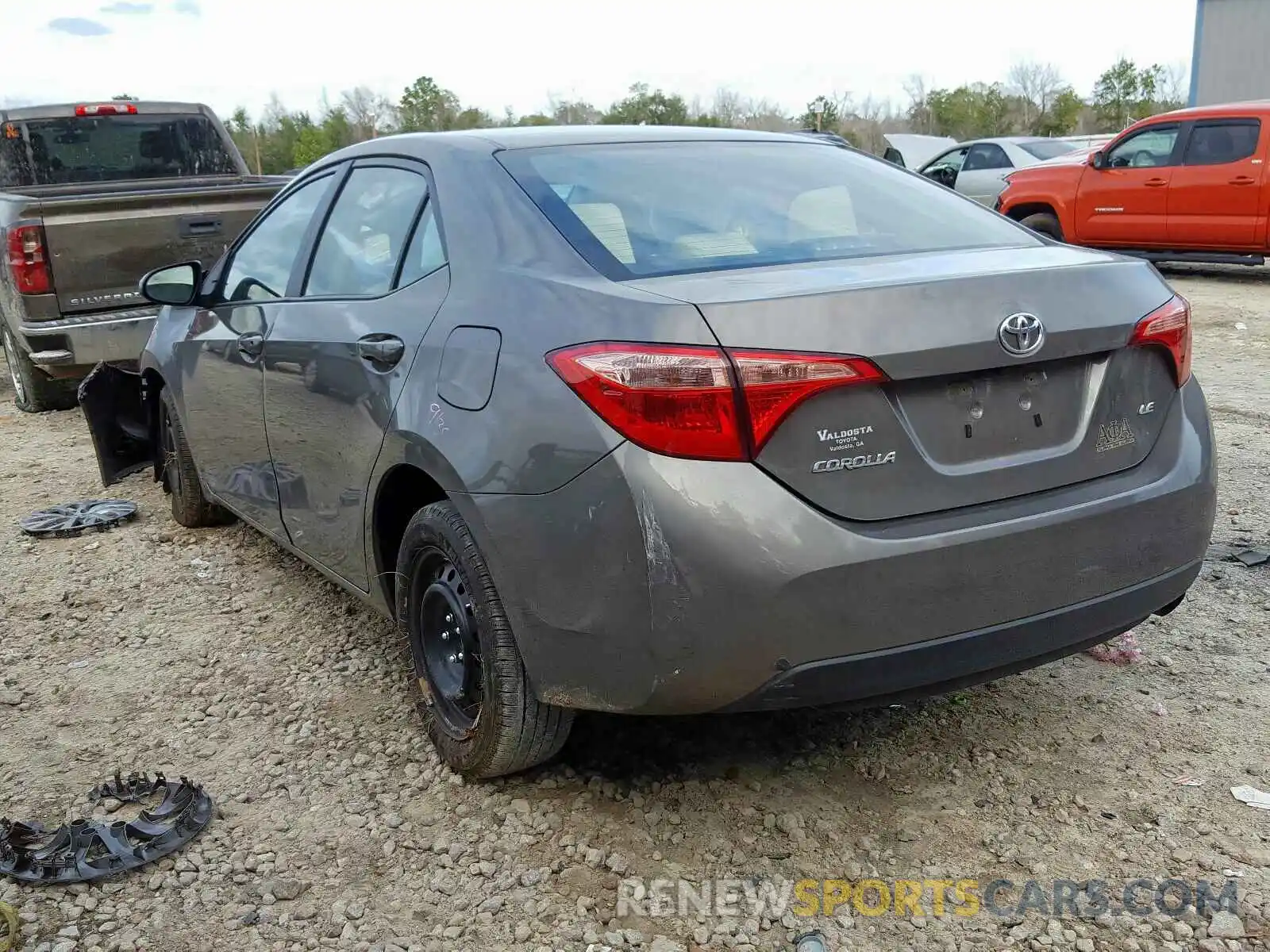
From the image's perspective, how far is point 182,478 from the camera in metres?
5.05

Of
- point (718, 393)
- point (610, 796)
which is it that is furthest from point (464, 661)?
point (718, 393)

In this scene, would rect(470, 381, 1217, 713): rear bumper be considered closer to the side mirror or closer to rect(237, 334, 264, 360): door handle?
rect(237, 334, 264, 360): door handle

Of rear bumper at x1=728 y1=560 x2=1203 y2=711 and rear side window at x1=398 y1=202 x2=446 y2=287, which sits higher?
rear side window at x1=398 y1=202 x2=446 y2=287

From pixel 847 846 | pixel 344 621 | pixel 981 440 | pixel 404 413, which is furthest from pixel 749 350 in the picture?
pixel 344 621

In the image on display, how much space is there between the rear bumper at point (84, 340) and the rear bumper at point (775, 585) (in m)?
5.34

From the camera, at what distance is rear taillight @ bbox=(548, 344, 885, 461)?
2.23m

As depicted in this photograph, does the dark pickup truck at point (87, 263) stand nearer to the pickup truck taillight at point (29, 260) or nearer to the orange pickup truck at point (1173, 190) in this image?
the pickup truck taillight at point (29, 260)

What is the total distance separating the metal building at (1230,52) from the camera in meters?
26.6

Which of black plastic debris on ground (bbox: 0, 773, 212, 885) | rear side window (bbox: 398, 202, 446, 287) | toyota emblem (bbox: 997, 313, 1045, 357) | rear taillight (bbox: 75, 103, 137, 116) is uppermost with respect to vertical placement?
rear taillight (bbox: 75, 103, 137, 116)

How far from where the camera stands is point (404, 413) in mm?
2840

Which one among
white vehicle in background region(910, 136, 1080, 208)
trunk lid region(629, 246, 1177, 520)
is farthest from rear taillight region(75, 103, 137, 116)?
white vehicle in background region(910, 136, 1080, 208)

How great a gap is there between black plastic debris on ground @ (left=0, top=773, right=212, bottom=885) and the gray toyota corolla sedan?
63cm

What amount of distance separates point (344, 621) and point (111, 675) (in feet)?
2.51

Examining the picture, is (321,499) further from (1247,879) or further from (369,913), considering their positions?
(1247,879)
